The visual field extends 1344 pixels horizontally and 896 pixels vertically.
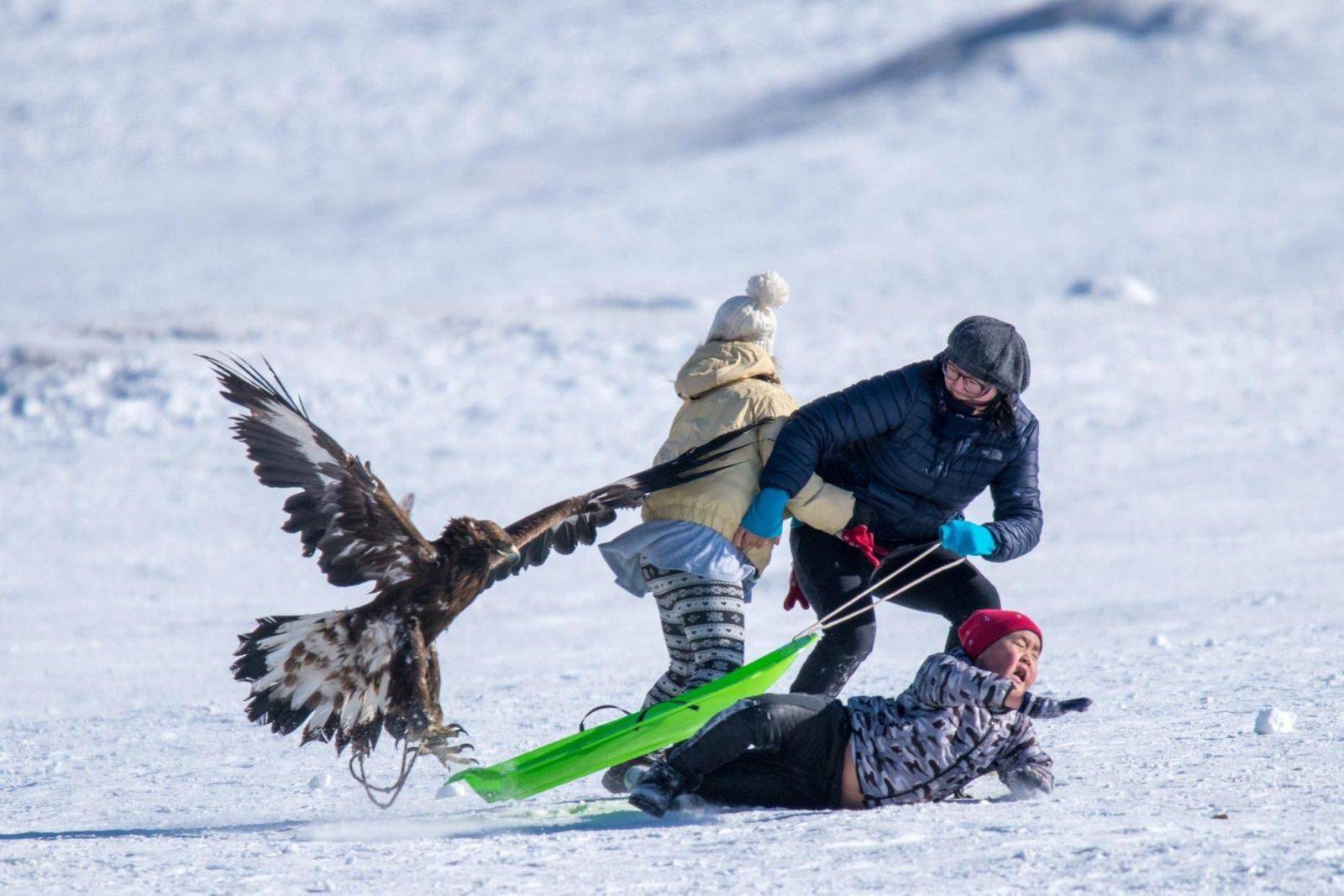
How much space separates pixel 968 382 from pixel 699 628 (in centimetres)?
95

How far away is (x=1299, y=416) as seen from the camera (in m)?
12.3

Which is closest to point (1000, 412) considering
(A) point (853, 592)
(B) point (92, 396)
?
(A) point (853, 592)

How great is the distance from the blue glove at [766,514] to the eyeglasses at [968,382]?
0.53m

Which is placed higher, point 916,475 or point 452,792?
point 916,475

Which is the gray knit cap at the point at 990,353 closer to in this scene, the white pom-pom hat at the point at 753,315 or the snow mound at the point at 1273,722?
the white pom-pom hat at the point at 753,315

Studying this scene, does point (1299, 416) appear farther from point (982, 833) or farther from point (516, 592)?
point (982, 833)

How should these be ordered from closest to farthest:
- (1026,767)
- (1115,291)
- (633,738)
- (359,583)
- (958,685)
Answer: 1. (958,685)
2. (1026,767)
3. (633,738)
4. (359,583)
5. (1115,291)

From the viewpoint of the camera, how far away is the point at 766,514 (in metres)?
4.22

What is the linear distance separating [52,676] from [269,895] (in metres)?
4.08

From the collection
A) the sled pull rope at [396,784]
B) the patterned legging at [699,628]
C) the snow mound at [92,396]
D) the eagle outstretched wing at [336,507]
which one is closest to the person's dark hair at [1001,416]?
the patterned legging at [699,628]

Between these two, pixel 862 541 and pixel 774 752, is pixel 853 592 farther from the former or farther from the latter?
pixel 774 752

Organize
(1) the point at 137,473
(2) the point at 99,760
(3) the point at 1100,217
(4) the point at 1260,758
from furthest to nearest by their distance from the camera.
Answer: (3) the point at 1100,217
(1) the point at 137,473
(2) the point at 99,760
(4) the point at 1260,758

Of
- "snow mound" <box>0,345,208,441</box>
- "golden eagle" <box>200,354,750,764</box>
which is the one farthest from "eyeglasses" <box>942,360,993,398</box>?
"snow mound" <box>0,345,208,441</box>

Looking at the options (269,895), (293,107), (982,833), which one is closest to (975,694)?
(982,833)
